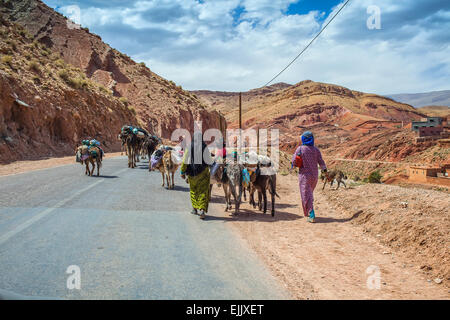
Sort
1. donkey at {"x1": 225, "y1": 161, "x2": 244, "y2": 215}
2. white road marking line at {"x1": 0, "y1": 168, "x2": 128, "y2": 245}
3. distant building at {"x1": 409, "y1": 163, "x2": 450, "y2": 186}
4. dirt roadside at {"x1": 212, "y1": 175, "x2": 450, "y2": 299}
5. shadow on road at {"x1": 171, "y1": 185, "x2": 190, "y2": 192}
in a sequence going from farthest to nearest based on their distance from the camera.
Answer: distant building at {"x1": 409, "y1": 163, "x2": 450, "y2": 186}
shadow on road at {"x1": 171, "y1": 185, "x2": 190, "y2": 192}
donkey at {"x1": 225, "y1": 161, "x2": 244, "y2": 215}
white road marking line at {"x1": 0, "y1": 168, "x2": 128, "y2": 245}
dirt roadside at {"x1": 212, "y1": 175, "x2": 450, "y2": 299}

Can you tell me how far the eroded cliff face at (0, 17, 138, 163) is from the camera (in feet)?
78.5

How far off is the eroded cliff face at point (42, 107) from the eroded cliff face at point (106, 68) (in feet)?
53.1

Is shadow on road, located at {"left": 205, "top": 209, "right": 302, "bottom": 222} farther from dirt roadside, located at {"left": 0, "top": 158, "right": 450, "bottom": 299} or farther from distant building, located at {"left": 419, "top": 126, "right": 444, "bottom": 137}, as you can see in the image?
distant building, located at {"left": 419, "top": 126, "right": 444, "bottom": 137}

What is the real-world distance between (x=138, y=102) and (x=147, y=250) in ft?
192

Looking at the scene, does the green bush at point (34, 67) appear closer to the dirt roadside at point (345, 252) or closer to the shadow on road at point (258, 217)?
the dirt roadside at point (345, 252)

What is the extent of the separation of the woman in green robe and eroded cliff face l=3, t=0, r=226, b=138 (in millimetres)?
49177

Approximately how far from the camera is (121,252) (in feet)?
17.6

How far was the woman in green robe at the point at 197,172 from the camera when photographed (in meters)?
8.58

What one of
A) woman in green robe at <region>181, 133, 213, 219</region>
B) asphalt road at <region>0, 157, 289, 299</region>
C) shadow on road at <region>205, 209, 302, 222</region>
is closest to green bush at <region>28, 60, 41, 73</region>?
asphalt road at <region>0, 157, 289, 299</region>

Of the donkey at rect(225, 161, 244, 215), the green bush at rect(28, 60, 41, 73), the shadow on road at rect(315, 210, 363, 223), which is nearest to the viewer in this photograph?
the shadow on road at rect(315, 210, 363, 223)

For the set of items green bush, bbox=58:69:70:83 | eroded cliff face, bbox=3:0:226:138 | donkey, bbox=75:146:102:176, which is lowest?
donkey, bbox=75:146:102:176

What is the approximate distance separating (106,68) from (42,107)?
3990cm

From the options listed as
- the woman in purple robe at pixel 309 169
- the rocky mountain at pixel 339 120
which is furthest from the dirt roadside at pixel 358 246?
the rocky mountain at pixel 339 120

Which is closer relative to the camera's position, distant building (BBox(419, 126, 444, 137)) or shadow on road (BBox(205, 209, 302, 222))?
shadow on road (BBox(205, 209, 302, 222))
